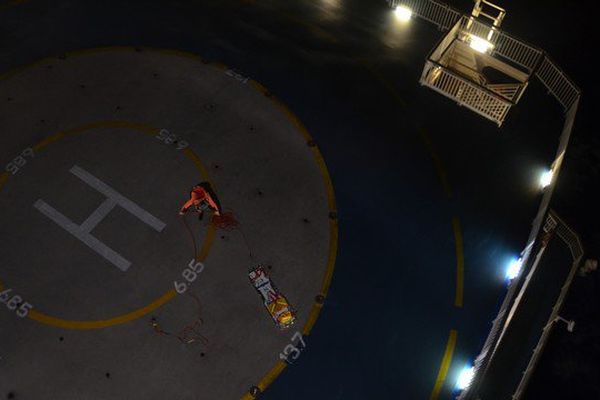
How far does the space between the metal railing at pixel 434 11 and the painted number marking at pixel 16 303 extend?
23307 mm

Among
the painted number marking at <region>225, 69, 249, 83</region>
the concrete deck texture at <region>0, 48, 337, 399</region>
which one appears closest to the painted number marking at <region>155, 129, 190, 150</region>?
the concrete deck texture at <region>0, 48, 337, 399</region>

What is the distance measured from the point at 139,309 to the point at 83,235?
422 centimetres

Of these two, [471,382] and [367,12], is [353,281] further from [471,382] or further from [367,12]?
[367,12]

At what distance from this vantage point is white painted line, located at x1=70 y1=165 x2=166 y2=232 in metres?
21.4

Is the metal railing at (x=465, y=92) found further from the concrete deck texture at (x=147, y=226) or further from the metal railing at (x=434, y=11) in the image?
the concrete deck texture at (x=147, y=226)

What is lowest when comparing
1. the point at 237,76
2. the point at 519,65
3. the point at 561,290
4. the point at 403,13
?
the point at 561,290

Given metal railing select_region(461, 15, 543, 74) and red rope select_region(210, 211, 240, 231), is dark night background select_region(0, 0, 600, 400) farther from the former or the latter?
red rope select_region(210, 211, 240, 231)

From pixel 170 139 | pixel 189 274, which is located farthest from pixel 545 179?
pixel 170 139

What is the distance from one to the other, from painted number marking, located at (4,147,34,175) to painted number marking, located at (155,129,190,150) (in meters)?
5.68

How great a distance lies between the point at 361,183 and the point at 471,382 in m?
9.45

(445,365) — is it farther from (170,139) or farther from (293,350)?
(170,139)

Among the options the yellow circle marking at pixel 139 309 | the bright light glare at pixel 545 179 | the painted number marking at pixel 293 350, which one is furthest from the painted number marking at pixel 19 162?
the bright light glare at pixel 545 179

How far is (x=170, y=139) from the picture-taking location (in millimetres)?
23562

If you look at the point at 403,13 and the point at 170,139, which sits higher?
the point at 403,13
